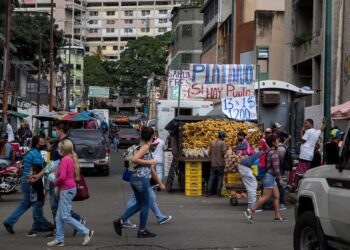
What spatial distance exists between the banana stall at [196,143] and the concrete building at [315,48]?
699 cm

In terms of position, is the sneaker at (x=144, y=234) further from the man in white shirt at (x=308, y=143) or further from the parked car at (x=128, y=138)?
the parked car at (x=128, y=138)

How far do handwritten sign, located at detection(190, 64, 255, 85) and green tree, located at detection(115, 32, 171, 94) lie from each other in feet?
255

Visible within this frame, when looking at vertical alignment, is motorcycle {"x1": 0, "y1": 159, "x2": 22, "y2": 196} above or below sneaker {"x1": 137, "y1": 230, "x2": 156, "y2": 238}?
above

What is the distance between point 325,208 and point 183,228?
15.5 feet

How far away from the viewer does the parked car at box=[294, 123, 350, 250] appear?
6.33 meters

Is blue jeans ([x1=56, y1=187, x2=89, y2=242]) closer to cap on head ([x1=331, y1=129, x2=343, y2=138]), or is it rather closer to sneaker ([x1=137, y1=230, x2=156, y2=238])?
sneaker ([x1=137, y1=230, x2=156, y2=238])

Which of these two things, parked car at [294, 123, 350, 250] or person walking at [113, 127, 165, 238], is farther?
person walking at [113, 127, 165, 238]

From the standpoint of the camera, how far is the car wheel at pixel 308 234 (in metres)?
6.95

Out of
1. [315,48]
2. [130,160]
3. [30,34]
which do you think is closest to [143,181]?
[130,160]

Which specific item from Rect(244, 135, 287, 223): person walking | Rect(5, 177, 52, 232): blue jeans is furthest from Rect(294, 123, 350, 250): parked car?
Rect(5, 177, 52, 232): blue jeans

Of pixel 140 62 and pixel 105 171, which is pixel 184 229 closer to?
pixel 105 171

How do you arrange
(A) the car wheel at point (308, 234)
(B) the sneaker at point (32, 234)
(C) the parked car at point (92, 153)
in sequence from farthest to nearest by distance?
(C) the parked car at point (92, 153)
(B) the sneaker at point (32, 234)
(A) the car wheel at point (308, 234)

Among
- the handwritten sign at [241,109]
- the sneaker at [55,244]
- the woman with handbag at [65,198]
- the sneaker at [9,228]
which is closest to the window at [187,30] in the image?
the handwritten sign at [241,109]

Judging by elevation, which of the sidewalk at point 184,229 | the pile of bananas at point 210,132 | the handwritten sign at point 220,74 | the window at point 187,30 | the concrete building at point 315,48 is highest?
the window at point 187,30
